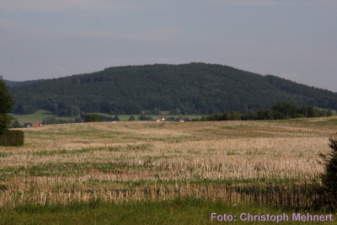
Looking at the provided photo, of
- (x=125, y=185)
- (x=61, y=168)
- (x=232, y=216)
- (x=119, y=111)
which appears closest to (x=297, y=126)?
(x=61, y=168)

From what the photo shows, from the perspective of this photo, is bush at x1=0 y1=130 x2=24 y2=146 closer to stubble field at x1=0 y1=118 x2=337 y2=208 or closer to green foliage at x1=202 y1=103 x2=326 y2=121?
stubble field at x1=0 y1=118 x2=337 y2=208

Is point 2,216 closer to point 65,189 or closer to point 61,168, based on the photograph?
point 65,189

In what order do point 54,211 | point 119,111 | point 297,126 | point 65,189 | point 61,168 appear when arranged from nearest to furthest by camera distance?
point 54,211, point 65,189, point 61,168, point 297,126, point 119,111

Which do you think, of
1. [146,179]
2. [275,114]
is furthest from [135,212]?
[275,114]

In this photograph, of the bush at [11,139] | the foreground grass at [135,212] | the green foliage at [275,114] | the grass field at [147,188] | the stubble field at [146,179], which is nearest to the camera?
the foreground grass at [135,212]

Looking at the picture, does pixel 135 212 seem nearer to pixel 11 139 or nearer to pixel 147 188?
pixel 147 188

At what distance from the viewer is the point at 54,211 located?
1249cm

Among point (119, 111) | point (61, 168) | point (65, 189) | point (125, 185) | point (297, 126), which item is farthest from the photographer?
point (119, 111)

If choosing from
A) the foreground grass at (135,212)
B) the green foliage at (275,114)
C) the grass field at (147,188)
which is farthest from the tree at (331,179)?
the green foliage at (275,114)

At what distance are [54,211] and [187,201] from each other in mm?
3237

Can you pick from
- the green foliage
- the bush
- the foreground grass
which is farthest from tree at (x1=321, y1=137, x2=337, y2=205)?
the green foliage

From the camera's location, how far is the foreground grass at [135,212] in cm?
1125

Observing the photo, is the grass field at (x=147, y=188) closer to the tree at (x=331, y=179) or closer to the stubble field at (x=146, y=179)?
the stubble field at (x=146, y=179)

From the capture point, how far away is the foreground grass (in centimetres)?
1125
